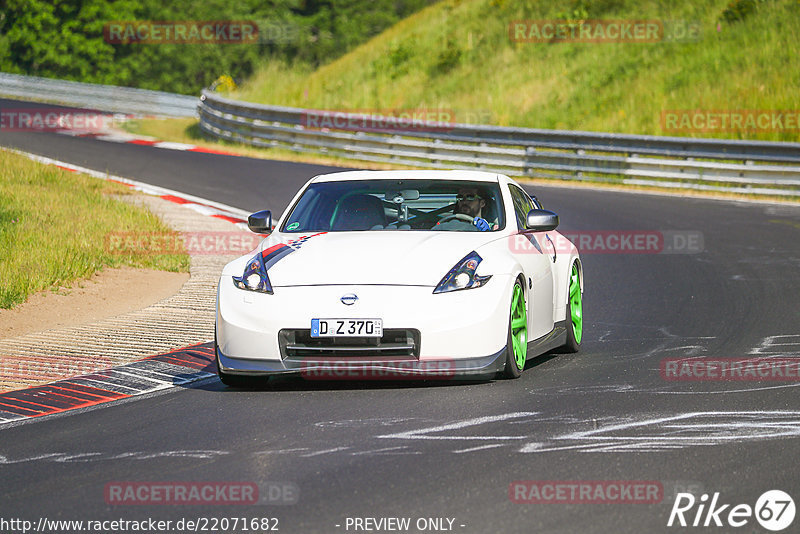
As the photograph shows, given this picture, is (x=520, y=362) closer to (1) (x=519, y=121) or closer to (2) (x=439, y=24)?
(1) (x=519, y=121)

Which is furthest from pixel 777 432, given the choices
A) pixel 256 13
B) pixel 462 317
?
pixel 256 13

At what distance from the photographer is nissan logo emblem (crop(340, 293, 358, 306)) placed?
24.9 ft

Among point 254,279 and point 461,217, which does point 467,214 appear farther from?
point 254,279

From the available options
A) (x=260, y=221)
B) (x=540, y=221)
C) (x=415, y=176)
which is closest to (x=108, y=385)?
(x=260, y=221)

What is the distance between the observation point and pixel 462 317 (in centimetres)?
761

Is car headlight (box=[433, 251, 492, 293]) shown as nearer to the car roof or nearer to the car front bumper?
the car front bumper

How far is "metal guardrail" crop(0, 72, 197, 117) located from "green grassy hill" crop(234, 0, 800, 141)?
3865mm

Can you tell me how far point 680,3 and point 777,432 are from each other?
32184 millimetres

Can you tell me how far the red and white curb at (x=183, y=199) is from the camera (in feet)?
61.7

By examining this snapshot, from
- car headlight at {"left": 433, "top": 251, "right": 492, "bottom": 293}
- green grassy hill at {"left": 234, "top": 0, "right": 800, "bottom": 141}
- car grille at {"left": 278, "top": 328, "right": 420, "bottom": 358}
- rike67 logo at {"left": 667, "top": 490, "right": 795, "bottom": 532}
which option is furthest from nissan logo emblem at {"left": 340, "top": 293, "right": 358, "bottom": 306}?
green grassy hill at {"left": 234, "top": 0, "right": 800, "bottom": 141}

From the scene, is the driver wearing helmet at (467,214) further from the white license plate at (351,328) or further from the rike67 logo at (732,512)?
the rike67 logo at (732,512)

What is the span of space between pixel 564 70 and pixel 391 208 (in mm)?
26883

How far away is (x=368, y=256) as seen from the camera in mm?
8023

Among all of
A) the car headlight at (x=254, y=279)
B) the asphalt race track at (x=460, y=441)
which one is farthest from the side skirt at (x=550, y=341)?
the car headlight at (x=254, y=279)
